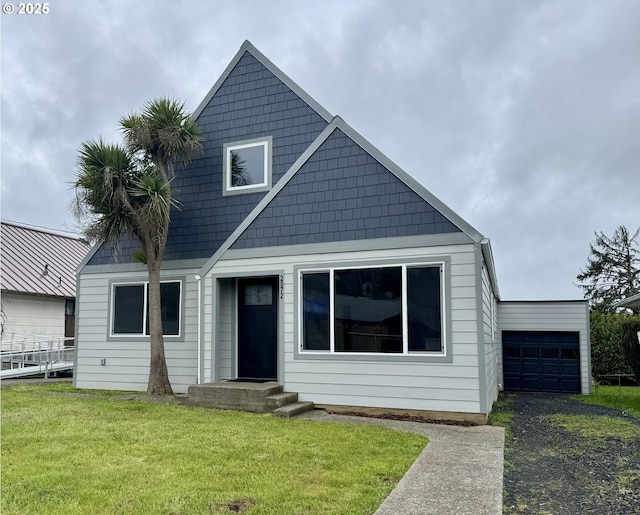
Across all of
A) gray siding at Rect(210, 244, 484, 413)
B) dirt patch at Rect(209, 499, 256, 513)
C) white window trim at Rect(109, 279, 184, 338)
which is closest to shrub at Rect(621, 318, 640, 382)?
gray siding at Rect(210, 244, 484, 413)

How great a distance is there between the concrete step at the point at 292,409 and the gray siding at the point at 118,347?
3134mm

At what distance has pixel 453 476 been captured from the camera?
5078 mm

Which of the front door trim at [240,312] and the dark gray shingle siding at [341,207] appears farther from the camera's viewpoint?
the front door trim at [240,312]

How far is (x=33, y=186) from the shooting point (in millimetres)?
23906

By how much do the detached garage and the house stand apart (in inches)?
219

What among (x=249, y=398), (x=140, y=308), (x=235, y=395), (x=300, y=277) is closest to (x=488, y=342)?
(x=300, y=277)

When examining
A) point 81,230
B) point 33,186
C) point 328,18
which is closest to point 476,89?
point 328,18

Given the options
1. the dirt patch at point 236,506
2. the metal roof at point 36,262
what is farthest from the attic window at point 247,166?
the metal roof at point 36,262

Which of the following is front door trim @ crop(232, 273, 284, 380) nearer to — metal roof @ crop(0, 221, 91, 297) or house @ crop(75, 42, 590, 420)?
house @ crop(75, 42, 590, 420)

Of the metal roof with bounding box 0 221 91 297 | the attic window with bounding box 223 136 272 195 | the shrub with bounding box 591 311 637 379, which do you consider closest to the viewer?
the attic window with bounding box 223 136 272 195

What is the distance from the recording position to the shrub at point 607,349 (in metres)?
18.2

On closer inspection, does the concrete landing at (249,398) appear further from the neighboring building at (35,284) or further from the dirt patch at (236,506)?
the neighboring building at (35,284)

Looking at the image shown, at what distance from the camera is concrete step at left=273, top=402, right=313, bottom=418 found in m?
8.38

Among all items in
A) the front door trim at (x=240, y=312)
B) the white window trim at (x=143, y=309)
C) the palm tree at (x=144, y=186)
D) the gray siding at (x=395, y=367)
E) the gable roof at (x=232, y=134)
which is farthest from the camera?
the white window trim at (x=143, y=309)
